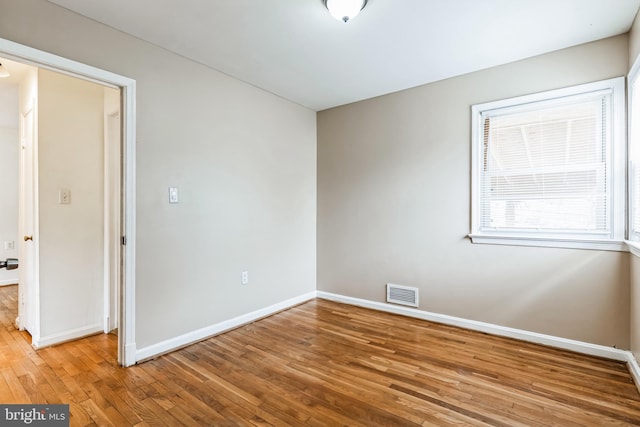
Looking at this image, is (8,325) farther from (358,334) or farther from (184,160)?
(358,334)

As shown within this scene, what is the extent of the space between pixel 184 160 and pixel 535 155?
3.03 m

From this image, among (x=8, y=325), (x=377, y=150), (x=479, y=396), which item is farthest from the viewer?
(x=377, y=150)

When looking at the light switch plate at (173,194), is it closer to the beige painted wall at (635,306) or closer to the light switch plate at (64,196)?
the light switch plate at (64,196)

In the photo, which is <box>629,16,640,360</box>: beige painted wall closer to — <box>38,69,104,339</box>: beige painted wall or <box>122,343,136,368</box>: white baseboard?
<box>122,343,136,368</box>: white baseboard

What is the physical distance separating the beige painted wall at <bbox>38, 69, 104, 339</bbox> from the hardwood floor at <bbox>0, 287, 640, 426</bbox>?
36cm

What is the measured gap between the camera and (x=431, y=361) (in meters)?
2.38

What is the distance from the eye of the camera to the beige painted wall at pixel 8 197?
4797 mm

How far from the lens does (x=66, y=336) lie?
2740 mm

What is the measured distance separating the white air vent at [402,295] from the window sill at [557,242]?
853 millimetres

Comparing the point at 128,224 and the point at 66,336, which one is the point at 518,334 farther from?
the point at 66,336

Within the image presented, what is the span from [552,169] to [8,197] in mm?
7159

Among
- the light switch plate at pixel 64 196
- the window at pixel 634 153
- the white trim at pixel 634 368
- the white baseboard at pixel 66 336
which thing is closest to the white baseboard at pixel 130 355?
the white baseboard at pixel 66 336

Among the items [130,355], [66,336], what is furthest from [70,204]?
[130,355]

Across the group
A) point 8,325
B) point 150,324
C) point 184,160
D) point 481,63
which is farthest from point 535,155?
point 8,325
